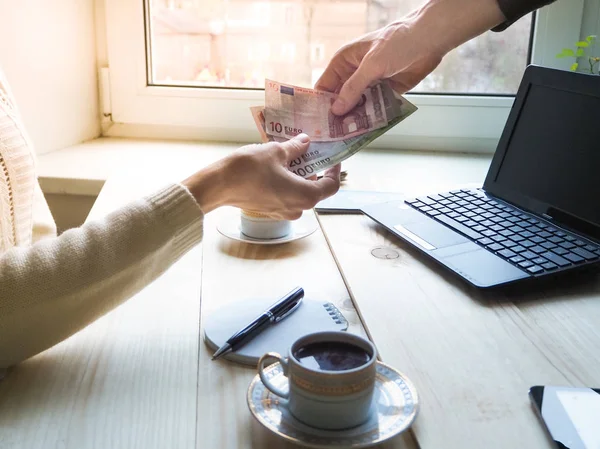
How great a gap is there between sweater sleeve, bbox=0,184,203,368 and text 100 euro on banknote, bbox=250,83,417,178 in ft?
0.70

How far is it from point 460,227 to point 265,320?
14.8 inches

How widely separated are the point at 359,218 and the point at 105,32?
871 mm

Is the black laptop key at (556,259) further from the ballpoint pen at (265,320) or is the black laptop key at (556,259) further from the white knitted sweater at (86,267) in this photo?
the white knitted sweater at (86,267)

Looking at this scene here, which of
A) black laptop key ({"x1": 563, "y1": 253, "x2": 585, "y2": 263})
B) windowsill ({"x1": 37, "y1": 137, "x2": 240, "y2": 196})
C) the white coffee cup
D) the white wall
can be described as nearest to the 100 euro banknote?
the white coffee cup

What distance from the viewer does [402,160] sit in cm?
156

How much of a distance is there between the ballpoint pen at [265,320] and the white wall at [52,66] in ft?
2.68

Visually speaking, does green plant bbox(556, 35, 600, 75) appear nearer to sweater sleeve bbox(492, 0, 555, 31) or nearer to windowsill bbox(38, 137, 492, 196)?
windowsill bbox(38, 137, 492, 196)

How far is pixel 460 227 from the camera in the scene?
3.22 feet

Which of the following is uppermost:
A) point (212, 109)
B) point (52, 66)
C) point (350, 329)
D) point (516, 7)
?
point (516, 7)

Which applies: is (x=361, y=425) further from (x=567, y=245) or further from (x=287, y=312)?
(x=567, y=245)

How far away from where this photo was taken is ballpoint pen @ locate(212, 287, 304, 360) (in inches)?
27.2

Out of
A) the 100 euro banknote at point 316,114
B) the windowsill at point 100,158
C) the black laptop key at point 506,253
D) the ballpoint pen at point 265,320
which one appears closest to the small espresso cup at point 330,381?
the ballpoint pen at point 265,320

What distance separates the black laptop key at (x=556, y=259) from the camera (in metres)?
0.84

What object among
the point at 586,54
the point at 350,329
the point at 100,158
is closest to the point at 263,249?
the point at 350,329
